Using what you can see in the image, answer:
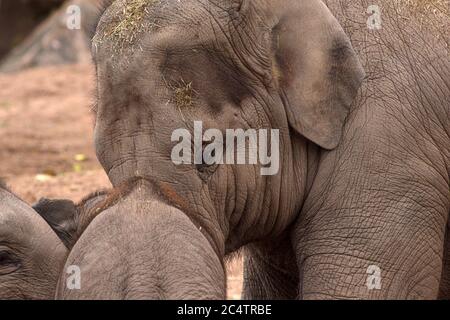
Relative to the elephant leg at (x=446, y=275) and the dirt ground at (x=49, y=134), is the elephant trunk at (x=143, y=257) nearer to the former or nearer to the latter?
the elephant leg at (x=446, y=275)

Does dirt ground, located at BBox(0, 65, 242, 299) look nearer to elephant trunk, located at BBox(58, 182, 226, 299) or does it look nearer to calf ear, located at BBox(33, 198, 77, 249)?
calf ear, located at BBox(33, 198, 77, 249)

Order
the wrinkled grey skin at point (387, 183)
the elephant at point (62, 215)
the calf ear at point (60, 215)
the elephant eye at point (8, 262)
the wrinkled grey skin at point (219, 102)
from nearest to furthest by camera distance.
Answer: the wrinkled grey skin at point (219, 102)
the wrinkled grey skin at point (387, 183)
the elephant eye at point (8, 262)
the elephant at point (62, 215)
the calf ear at point (60, 215)

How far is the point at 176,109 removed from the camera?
5.58 meters

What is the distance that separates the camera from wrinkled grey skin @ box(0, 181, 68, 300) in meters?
6.32

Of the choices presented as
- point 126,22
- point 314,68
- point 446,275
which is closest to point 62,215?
point 126,22

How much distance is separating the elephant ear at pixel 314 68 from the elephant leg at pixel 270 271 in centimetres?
71

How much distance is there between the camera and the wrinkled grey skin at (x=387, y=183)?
5.77m

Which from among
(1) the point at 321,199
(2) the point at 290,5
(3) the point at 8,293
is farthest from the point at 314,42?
(3) the point at 8,293

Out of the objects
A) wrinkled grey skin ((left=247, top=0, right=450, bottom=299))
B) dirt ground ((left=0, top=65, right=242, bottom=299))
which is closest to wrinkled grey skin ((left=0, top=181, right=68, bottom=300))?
wrinkled grey skin ((left=247, top=0, right=450, bottom=299))

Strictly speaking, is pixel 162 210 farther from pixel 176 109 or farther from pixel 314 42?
pixel 314 42

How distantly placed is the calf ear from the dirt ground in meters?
2.36


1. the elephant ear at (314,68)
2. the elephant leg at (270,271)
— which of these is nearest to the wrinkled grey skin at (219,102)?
the elephant ear at (314,68)

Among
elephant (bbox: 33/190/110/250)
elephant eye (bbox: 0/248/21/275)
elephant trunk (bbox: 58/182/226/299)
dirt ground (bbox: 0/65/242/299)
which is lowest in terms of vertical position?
elephant trunk (bbox: 58/182/226/299)
